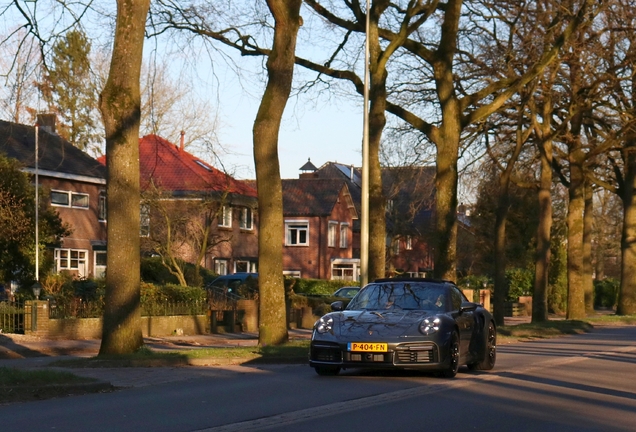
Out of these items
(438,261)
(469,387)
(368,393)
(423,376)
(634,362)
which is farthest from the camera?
(438,261)

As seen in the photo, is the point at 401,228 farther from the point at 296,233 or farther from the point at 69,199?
the point at 69,199

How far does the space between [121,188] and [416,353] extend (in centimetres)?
639

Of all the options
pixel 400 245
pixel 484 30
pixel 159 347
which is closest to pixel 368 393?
pixel 159 347

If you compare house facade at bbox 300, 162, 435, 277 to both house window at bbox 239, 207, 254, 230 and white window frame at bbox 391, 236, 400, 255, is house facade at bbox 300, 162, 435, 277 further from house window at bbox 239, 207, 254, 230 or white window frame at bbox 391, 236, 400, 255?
house window at bbox 239, 207, 254, 230

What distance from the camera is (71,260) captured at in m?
47.0

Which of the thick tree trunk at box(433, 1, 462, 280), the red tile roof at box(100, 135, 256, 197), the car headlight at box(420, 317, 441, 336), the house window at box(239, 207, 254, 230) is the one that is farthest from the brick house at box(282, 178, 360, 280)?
the car headlight at box(420, 317, 441, 336)

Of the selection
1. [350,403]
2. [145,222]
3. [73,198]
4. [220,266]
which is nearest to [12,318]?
[350,403]

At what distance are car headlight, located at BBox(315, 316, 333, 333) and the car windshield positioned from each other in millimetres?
950

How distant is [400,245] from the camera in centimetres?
8419

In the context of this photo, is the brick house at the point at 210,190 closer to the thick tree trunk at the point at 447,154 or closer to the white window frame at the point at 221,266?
the white window frame at the point at 221,266

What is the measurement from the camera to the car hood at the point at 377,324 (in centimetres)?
1371

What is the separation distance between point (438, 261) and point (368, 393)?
15.3m

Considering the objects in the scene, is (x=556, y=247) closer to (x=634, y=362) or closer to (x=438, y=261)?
(x=438, y=261)

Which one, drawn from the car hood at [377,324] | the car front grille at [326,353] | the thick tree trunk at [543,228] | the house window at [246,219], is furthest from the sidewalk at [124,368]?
the house window at [246,219]
